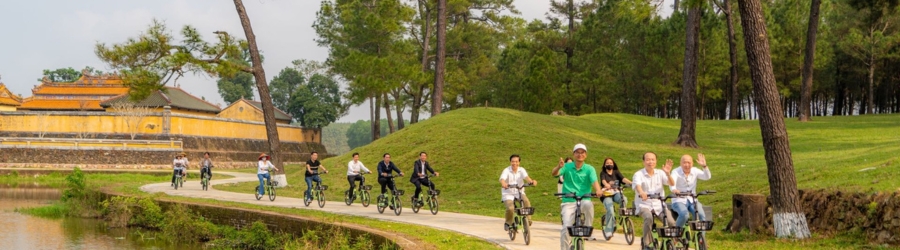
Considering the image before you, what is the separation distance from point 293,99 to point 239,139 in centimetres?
3519

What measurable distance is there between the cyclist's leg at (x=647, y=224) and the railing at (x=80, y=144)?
47.6 metres

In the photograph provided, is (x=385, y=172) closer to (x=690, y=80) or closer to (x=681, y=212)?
(x=681, y=212)

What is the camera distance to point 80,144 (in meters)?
53.8

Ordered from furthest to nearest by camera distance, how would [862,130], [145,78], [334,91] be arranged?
[334,91], [862,130], [145,78]

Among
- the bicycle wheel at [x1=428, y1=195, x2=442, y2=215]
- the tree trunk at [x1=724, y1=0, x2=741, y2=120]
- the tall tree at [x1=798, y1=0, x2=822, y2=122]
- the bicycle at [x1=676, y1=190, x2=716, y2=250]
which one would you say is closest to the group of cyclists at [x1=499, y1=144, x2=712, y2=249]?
the bicycle at [x1=676, y1=190, x2=716, y2=250]

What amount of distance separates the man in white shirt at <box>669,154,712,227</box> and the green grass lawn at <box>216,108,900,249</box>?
10.1 feet

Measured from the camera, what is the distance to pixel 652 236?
36.0ft

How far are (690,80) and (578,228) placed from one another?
2423cm

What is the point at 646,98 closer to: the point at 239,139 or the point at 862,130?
the point at 862,130

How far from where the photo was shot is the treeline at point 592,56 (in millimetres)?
50125

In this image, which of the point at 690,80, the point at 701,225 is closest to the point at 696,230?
the point at 701,225

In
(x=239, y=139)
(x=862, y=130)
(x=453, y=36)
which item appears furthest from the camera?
(x=239, y=139)

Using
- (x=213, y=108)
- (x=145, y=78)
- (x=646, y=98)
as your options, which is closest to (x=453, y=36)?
(x=646, y=98)

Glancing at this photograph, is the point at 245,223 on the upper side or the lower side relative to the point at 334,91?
lower
